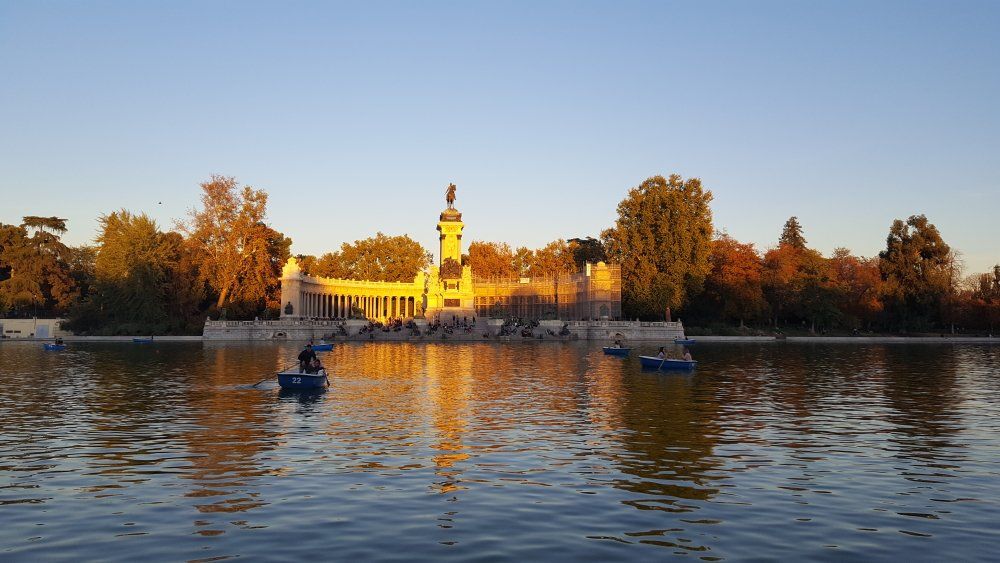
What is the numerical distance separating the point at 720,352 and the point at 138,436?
51.8 m

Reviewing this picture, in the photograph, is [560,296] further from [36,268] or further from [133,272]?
[36,268]

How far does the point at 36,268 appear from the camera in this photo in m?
94.6

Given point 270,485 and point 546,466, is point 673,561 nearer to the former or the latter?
point 546,466

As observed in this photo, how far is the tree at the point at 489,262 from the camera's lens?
5723 inches

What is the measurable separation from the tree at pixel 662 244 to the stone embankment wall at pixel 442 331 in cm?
755

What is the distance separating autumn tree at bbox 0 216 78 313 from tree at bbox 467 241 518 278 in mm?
67996

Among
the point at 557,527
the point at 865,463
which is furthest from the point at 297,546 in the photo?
the point at 865,463

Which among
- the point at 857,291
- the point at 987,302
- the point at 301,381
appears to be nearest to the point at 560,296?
the point at 857,291

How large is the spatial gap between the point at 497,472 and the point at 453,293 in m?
84.0

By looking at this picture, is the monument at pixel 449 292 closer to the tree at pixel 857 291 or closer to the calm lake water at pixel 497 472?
the tree at pixel 857 291

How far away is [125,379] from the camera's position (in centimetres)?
3788

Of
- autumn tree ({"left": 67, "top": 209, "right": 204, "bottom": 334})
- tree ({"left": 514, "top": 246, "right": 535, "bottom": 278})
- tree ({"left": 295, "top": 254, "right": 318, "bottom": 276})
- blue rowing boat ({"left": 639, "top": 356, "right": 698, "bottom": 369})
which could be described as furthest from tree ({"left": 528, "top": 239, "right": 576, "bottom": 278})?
blue rowing boat ({"left": 639, "top": 356, "right": 698, "bottom": 369})

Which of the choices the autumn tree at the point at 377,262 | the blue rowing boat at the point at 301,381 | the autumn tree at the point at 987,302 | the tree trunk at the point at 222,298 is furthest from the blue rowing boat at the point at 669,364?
the autumn tree at the point at 377,262

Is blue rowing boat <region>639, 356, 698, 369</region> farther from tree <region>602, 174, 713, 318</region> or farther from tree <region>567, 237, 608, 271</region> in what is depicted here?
tree <region>567, 237, 608, 271</region>
